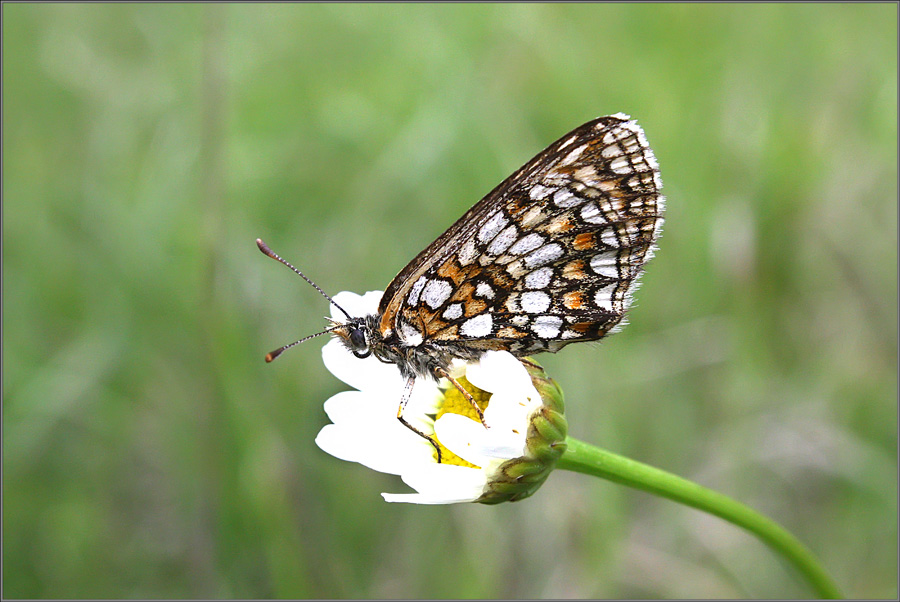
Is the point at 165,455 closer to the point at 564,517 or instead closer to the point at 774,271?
the point at 564,517

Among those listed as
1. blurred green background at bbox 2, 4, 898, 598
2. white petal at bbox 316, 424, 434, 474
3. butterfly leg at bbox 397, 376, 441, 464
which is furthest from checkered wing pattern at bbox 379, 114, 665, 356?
blurred green background at bbox 2, 4, 898, 598

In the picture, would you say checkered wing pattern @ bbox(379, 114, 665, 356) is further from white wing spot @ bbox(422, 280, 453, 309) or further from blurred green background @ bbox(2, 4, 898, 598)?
blurred green background @ bbox(2, 4, 898, 598)

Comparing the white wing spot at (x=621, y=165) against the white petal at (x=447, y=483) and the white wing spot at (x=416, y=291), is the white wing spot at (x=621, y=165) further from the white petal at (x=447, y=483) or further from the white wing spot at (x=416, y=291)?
the white petal at (x=447, y=483)

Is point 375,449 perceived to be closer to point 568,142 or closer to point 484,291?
point 484,291

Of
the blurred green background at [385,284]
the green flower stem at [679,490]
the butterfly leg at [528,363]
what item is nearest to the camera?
the green flower stem at [679,490]

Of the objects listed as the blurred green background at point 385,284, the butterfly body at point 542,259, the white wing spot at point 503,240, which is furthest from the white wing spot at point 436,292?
the blurred green background at point 385,284

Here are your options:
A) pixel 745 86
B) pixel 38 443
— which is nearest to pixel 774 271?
pixel 745 86

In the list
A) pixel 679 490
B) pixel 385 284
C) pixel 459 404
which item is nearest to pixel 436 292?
pixel 459 404
